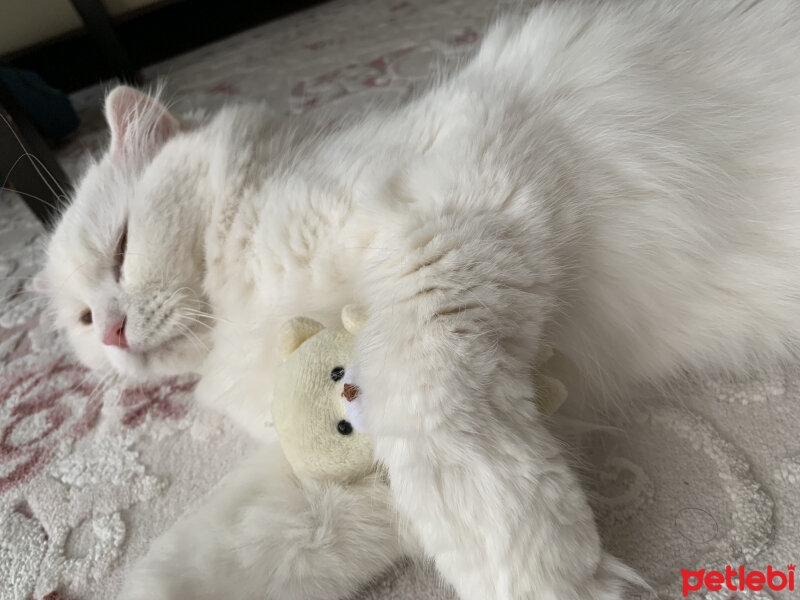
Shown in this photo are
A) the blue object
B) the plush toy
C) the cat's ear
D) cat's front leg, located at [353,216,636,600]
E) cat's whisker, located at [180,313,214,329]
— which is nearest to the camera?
cat's front leg, located at [353,216,636,600]

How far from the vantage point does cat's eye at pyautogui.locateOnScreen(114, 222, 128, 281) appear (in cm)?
99

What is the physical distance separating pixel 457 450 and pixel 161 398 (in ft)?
2.54

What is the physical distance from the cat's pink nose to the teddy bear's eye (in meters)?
0.43

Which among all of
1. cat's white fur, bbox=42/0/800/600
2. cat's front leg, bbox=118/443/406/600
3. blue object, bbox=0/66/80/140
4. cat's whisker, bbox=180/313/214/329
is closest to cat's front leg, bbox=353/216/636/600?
cat's white fur, bbox=42/0/800/600

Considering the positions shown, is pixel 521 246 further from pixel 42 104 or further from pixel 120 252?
pixel 42 104

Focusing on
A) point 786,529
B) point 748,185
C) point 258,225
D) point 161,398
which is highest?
point 258,225

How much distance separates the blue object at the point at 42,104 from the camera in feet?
7.45

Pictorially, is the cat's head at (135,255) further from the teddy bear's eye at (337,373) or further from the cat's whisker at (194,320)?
the teddy bear's eye at (337,373)

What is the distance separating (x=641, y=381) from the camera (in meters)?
0.86

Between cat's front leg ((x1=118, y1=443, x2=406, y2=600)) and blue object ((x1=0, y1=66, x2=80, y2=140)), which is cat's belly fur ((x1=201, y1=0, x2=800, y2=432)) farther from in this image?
blue object ((x1=0, y1=66, x2=80, y2=140))

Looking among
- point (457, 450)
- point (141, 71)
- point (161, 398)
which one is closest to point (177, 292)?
point (161, 398)

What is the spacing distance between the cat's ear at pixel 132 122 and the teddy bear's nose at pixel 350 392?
67 centimetres

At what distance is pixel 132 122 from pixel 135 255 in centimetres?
29

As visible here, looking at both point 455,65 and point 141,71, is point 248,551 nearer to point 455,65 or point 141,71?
point 455,65
